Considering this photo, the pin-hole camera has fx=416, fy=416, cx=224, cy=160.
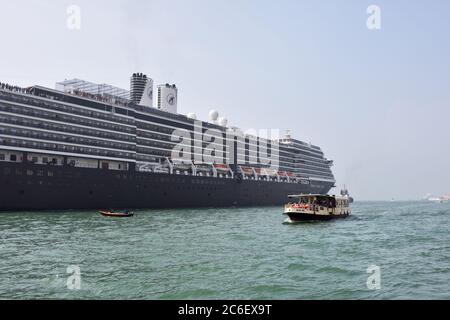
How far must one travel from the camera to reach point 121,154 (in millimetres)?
79062

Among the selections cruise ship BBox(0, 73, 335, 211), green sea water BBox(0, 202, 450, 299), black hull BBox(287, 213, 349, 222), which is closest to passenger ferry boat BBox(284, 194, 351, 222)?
black hull BBox(287, 213, 349, 222)

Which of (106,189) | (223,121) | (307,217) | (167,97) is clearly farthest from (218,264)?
(223,121)

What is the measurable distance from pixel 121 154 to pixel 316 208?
40259 millimetres

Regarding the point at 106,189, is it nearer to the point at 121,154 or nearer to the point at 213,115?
the point at 121,154

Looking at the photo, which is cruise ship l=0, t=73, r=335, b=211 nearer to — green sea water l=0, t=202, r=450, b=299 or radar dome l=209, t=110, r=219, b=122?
radar dome l=209, t=110, r=219, b=122

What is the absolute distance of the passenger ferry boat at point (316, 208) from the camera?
53.0 m

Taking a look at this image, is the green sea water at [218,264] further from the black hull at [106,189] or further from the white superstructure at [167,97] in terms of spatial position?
the white superstructure at [167,97]

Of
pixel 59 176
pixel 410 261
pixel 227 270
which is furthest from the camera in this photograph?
pixel 59 176

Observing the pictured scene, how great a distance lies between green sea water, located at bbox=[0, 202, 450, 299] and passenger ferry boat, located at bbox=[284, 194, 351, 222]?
14.0 metres

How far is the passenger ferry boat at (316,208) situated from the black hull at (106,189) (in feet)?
104

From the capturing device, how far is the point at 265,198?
380ft

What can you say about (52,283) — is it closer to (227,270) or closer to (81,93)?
(227,270)
